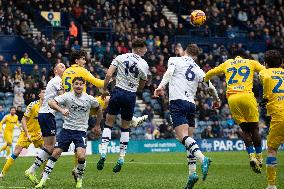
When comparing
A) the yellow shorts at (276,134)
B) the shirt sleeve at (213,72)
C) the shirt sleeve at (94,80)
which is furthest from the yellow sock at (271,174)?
the shirt sleeve at (94,80)

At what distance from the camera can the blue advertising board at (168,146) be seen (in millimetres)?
37994

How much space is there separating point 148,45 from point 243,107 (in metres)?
27.4

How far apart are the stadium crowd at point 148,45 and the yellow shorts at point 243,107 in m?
17.8

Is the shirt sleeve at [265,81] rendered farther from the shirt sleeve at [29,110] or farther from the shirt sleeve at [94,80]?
the shirt sleeve at [29,110]

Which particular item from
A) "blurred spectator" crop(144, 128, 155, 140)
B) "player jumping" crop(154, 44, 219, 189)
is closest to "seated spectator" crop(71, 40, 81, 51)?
"blurred spectator" crop(144, 128, 155, 140)

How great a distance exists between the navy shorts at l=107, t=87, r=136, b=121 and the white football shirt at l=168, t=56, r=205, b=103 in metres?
2.36

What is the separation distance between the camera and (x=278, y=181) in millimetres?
17219

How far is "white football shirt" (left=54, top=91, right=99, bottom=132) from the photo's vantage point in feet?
50.7

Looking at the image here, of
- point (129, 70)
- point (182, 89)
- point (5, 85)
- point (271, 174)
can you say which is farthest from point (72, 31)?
point (271, 174)

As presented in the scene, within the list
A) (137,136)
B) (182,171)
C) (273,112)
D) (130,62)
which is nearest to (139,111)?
(137,136)

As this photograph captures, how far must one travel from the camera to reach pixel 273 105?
14258 millimetres

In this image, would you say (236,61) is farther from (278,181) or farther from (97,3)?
(97,3)

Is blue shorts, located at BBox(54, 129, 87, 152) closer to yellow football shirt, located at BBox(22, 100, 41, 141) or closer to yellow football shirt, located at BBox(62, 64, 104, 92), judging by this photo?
yellow football shirt, located at BBox(62, 64, 104, 92)

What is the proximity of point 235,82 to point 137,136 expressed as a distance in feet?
74.2
